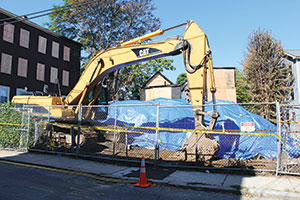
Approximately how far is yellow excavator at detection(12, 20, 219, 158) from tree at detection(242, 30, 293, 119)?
13.9 metres

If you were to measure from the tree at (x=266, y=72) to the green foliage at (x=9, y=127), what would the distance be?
18520 millimetres

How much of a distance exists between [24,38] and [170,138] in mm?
20821

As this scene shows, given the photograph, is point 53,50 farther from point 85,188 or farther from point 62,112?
point 85,188

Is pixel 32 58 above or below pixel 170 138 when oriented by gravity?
above

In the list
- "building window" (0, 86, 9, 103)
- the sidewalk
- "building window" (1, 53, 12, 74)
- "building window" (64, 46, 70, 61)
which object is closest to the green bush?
the sidewalk

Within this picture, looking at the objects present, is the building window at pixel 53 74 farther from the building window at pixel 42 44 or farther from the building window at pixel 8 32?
the building window at pixel 8 32

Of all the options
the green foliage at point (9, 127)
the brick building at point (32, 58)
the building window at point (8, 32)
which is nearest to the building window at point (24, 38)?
the brick building at point (32, 58)

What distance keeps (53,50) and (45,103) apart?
18.6 metres

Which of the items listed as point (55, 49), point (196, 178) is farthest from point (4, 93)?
point (196, 178)

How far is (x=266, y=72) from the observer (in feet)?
71.1

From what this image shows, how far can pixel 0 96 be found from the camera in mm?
21906

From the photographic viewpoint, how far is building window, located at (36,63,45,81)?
26100 mm

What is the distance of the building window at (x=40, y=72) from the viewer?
2610cm

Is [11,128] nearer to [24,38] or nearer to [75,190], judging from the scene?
[75,190]
